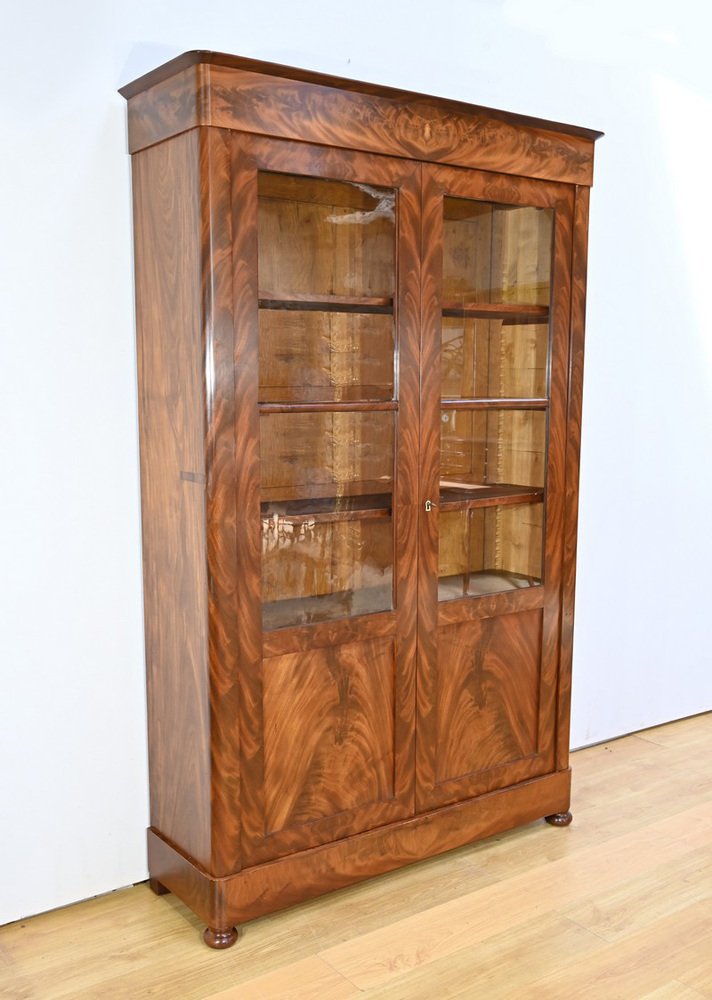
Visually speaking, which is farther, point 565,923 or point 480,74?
point 480,74

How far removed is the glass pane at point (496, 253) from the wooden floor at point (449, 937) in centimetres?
152

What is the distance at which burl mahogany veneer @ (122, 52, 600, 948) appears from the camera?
215 cm

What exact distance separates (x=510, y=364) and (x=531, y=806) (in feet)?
4.16

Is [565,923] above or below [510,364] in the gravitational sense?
below

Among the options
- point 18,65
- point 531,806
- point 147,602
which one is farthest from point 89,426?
point 531,806

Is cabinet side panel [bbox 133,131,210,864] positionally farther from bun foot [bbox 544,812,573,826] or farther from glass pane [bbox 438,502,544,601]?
bun foot [bbox 544,812,573,826]

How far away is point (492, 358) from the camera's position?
104 inches

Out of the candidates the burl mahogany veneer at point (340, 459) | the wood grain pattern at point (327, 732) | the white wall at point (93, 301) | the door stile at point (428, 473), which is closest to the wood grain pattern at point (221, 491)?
the burl mahogany veneer at point (340, 459)

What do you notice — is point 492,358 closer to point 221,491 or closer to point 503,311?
A: point 503,311

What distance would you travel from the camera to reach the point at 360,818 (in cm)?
248

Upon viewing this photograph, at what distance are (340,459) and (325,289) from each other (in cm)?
41

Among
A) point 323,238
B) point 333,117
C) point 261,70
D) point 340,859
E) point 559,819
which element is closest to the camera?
point 261,70

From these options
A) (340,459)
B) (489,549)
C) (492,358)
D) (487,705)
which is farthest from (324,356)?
(487,705)

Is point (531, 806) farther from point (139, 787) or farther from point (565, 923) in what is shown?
point (139, 787)
